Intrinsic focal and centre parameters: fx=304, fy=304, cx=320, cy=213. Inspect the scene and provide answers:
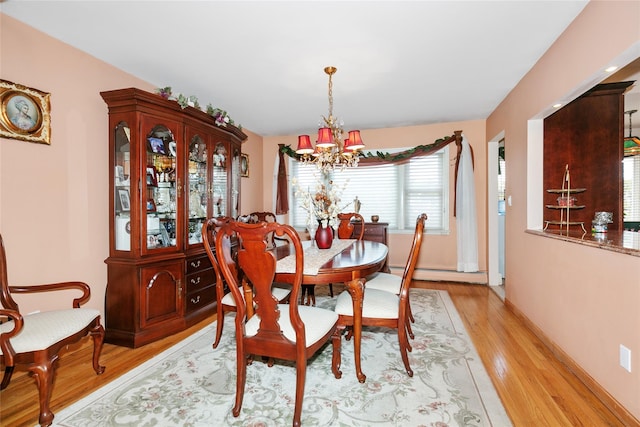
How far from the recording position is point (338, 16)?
2.06 m

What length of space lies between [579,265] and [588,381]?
2.38 ft

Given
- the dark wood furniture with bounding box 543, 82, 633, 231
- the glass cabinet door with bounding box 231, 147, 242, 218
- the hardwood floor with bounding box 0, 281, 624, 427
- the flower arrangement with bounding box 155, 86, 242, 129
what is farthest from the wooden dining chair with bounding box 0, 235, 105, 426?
the dark wood furniture with bounding box 543, 82, 633, 231

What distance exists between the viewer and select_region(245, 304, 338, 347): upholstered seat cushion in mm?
1660

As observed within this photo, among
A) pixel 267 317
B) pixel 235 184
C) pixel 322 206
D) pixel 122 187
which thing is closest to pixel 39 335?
pixel 267 317

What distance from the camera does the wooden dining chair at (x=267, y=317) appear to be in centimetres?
149

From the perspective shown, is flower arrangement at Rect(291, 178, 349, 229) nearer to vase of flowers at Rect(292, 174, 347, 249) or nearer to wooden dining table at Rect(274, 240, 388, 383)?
vase of flowers at Rect(292, 174, 347, 249)

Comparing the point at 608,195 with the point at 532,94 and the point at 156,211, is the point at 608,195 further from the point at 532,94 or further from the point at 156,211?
the point at 156,211

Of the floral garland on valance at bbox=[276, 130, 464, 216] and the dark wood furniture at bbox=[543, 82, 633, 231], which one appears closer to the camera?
the dark wood furniture at bbox=[543, 82, 633, 231]

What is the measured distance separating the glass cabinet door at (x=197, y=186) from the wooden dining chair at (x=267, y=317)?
1.66 m

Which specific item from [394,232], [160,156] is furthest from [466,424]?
[394,232]

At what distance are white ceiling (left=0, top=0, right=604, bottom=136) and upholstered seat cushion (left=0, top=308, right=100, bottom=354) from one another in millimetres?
1973

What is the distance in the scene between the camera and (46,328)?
1716mm

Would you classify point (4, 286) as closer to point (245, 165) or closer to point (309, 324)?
point (309, 324)

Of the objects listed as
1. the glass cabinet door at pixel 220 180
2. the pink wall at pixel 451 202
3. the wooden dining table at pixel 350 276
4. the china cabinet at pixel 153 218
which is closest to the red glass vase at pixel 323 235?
the wooden dining table at pixel 350 276
